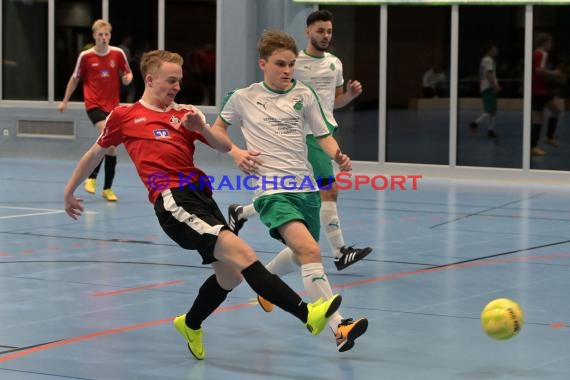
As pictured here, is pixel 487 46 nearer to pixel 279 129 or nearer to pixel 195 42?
pixel 195 42

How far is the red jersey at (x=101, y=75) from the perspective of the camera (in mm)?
15938

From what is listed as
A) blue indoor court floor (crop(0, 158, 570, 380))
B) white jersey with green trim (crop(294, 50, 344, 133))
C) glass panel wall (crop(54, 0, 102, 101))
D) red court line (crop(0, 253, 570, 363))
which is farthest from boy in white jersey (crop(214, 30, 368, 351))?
glass panel wall (crop(54, 0, 102, 101))

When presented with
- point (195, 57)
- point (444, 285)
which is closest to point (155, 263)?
point (444, 285)

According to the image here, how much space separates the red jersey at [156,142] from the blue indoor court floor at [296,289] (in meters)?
1.05

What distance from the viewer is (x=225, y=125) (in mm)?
7891

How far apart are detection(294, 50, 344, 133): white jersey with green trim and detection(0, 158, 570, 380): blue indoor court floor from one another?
1531 mm

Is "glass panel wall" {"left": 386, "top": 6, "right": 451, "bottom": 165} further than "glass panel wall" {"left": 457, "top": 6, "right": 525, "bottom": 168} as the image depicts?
Yes

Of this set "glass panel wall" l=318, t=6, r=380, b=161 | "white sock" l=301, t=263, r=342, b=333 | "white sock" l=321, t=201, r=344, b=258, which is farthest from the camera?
"glass panel wall" l=318, t=6, r=380, b=161

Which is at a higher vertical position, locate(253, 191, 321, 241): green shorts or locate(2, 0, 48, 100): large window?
locate(2, 0, 48, 100): large window

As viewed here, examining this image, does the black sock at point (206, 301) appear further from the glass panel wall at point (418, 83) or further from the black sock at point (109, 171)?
the glass panel wall at point (418, 83)

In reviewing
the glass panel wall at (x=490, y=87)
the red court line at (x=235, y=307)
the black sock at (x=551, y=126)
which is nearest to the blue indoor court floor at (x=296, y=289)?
the red court line at (x=235, y=307)

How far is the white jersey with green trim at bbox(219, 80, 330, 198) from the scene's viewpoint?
24.7 ft

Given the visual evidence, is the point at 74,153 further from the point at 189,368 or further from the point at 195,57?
the point at 189,368

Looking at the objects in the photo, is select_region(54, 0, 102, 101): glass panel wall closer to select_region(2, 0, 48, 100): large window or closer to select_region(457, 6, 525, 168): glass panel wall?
select_region(2, 0, 48, 100): large window
